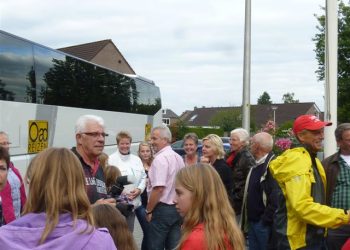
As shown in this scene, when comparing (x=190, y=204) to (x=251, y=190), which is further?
(x=251, y=190)

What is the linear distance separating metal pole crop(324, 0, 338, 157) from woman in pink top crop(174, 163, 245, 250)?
18.0 ft

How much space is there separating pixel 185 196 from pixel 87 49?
5736 centimetres

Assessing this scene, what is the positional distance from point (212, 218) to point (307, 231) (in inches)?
54.6

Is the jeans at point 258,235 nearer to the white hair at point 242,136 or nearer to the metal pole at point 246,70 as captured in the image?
the white hair at point 242,136

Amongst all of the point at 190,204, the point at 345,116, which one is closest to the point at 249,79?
the point at 190,204

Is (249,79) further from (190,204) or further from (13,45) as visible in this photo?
(190,204)

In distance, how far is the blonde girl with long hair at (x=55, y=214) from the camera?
246 centimetres

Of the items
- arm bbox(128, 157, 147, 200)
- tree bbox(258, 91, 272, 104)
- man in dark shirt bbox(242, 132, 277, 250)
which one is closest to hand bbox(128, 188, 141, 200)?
arm bbox(128, 157, 147, 200)

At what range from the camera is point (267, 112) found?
329 feet

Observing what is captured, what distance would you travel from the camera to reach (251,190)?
621cm

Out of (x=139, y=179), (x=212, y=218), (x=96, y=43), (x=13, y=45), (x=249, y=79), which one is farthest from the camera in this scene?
(x=96, y=43)

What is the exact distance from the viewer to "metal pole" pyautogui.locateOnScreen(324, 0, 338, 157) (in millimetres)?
8281

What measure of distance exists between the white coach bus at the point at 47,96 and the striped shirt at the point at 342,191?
5.58 m

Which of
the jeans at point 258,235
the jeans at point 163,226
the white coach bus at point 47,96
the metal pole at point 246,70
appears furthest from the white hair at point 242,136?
the metal pole at point 246,70
